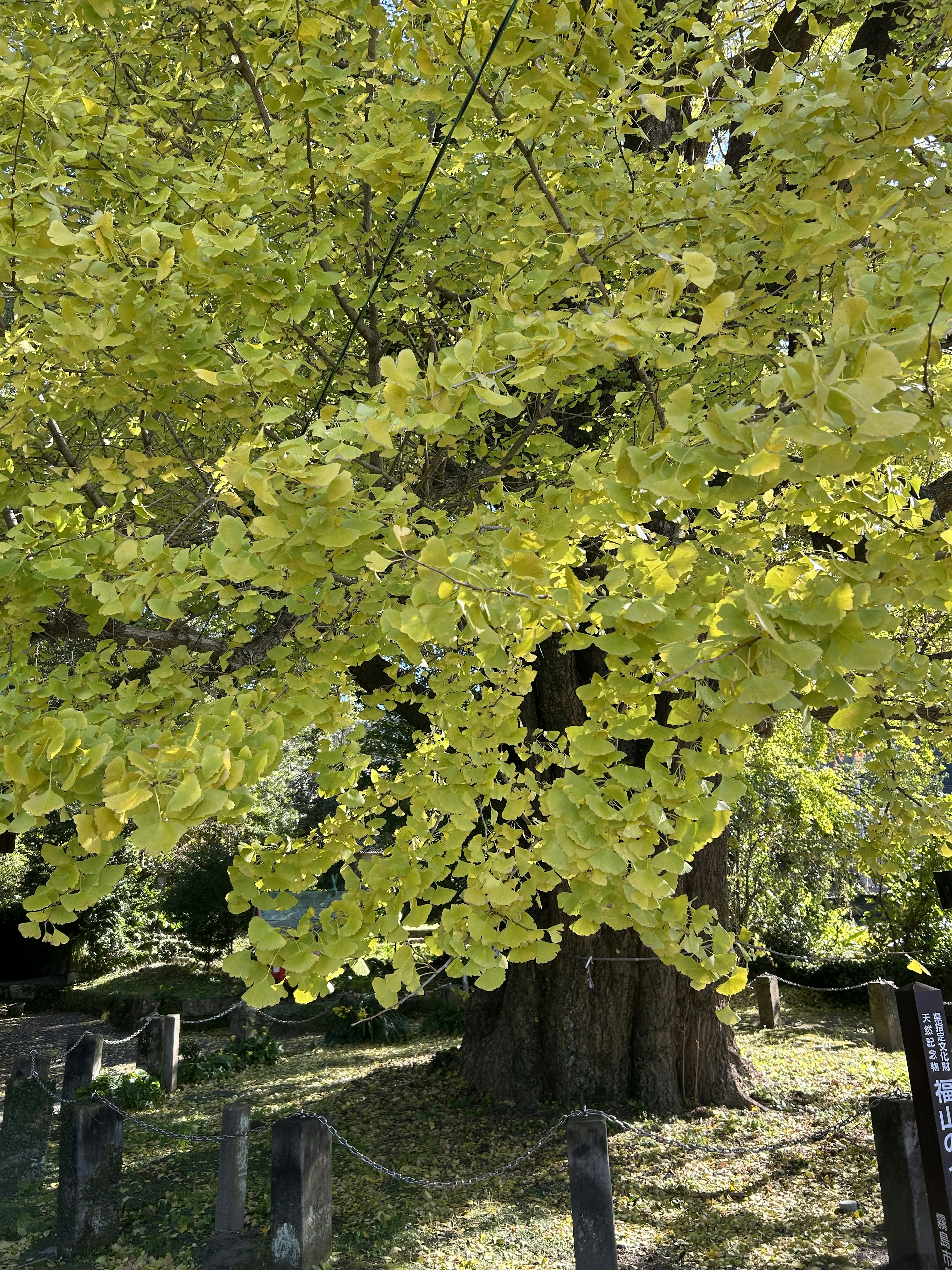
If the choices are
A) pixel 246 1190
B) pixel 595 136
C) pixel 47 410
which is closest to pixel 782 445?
pixel 595 136

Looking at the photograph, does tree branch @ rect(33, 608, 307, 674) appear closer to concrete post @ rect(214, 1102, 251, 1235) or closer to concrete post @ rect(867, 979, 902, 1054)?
concrete post @ rect(214, 1102, 251, 1235)

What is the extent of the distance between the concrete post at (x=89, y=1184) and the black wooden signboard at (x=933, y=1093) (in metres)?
4.39

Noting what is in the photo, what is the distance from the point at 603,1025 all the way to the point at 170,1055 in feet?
15.0

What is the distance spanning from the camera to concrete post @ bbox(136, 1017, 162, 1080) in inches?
323

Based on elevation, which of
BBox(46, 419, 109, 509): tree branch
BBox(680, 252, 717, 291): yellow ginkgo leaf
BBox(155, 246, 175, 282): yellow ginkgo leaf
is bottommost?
BBox(680, 252, 717, 291): yellow ginkgo leaf

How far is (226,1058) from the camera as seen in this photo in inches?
350

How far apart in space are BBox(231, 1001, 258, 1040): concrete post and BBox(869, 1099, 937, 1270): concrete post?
7.31 meters

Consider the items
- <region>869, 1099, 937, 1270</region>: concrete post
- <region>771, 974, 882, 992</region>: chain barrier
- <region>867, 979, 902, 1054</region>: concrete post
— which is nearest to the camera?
<region>869, 1099, 937, 1270</region>: concrete post

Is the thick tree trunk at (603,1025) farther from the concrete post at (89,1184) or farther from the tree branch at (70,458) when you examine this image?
the tree branch at (70,458)

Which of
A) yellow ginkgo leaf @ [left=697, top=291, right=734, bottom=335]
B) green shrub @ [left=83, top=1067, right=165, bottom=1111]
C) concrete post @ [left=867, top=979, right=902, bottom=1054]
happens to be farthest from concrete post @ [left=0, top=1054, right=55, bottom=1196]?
concrete post @ [left=867, top=979, right=902, bottom=1054]

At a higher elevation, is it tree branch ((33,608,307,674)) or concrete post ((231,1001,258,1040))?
A: tree branch ((33,608,307,674))

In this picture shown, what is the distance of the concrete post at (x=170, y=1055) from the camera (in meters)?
8.09

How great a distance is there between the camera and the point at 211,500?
3260 mm

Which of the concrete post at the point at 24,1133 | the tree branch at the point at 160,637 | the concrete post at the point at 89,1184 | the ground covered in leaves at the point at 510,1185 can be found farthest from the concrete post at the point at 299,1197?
the concrete post at the point at 24,1133
